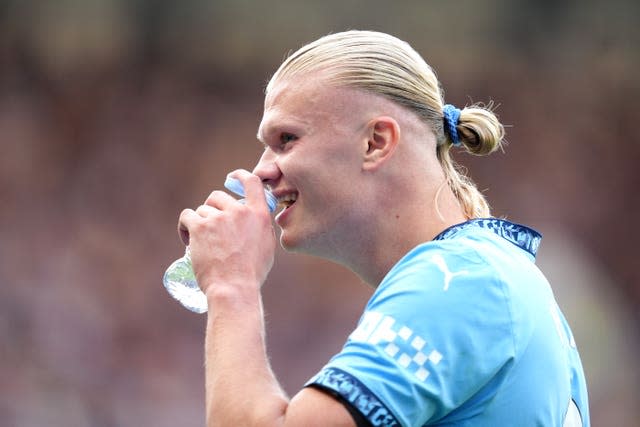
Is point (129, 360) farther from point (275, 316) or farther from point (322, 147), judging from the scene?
point (322, 147)

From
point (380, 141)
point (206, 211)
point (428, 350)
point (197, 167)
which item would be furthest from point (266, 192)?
point (197, 167)

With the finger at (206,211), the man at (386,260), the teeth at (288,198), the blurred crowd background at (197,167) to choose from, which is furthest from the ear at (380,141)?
the blurred crowd background at (197,167)

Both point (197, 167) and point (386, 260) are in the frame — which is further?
point (197, 167)

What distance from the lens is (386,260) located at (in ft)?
6.68

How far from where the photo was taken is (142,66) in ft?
22.4

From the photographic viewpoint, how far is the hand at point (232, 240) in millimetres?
1896

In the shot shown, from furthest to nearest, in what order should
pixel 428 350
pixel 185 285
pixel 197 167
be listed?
pixel 197 167, pixel 185 285, pixel 428 350

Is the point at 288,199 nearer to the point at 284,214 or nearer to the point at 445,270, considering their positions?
the point at 284,214

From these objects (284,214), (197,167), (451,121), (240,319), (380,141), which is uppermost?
(197,167)

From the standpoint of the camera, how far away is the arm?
62.6 inches

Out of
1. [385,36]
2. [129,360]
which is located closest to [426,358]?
[385,36]

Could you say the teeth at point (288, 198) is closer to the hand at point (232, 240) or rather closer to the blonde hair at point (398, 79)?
the hand at point (232, 240)

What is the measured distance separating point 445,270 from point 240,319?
0.39 m

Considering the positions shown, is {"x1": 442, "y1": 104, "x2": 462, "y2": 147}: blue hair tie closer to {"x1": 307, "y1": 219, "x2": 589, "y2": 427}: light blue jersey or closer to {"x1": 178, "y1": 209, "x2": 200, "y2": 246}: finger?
{"x1": 307, "y1": 219, "x2": 589, "y2": 427}: light blue jersey
